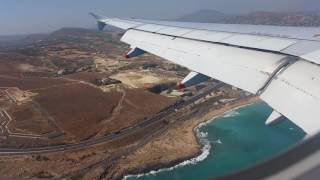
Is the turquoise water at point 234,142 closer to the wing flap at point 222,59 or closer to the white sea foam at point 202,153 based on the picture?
the white sea foam at point 202,153

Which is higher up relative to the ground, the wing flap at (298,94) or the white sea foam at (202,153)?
the wing flap at (298,94)

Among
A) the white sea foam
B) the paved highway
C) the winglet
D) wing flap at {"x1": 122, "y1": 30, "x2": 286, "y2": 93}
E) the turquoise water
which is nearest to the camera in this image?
wing flap at {"x1": 122, "y1": 30, "x2": 286, "y2": 93}

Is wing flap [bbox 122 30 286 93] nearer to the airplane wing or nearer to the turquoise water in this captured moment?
the airplane wing

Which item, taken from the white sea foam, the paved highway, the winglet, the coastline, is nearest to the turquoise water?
the white sea foam

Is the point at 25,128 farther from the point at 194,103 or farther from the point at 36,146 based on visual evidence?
the point at 194,103

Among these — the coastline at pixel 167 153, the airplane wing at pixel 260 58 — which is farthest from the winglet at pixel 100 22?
the coastline at pixel 167 153

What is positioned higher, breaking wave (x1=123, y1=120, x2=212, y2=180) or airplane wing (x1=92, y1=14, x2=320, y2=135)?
airplane wing (x1=92, y1=14, x2=320, y2=135)
